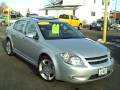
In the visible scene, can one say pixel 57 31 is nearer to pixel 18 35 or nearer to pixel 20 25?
pixel 18 35

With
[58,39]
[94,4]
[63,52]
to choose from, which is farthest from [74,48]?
[94,4]

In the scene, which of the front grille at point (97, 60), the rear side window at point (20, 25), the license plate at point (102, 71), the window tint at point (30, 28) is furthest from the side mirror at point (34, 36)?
the license plate at point (102, 71)

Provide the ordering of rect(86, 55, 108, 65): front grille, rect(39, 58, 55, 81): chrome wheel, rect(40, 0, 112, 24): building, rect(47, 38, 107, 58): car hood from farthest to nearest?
rect(40, 0, 112, 24): building
rect(39, 58, 55, 81): chrome wheel
rect(47, 38, 107, 58): car hood
rect(86, 55, 108, 65): front grille

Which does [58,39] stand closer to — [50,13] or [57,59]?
[57,59]

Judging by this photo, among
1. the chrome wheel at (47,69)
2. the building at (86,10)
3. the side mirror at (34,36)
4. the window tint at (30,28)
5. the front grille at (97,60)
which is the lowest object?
the chrome wheel at (47,69)

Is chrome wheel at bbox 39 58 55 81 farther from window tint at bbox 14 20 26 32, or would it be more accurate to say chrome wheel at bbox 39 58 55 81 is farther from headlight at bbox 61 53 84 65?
window tint at bbox 14 20 26 32

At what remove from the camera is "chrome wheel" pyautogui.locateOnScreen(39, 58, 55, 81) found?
6.54 m

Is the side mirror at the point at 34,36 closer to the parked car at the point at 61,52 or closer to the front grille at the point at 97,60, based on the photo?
the parked car at the point at 61,52

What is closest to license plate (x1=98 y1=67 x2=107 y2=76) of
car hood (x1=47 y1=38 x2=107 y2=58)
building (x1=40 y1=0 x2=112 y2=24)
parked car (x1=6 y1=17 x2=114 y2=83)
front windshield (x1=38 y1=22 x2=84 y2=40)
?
parked car (x1=6 y1=17 x2=114 y2=83)

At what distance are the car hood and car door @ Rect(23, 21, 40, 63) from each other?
58 cm

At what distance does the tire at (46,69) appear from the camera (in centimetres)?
654

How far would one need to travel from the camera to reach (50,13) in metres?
55.7

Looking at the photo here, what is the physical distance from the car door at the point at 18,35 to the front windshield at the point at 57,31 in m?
1.05

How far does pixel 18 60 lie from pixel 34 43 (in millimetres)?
2056
